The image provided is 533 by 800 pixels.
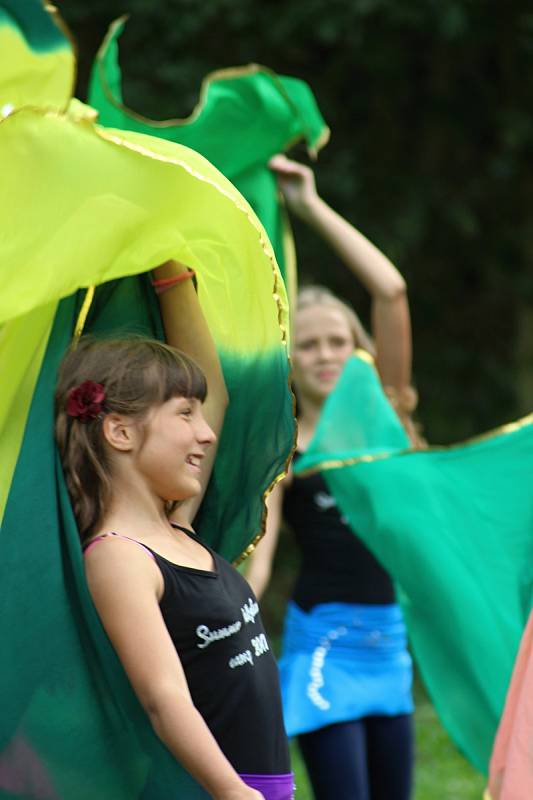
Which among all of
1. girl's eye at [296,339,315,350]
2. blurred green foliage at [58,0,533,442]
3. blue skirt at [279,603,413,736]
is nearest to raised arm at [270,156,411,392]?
girl's eye at [296,339,315,350]

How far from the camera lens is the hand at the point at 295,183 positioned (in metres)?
3.93

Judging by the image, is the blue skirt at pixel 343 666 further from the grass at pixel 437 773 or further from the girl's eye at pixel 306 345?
the grass at pixel 437 773

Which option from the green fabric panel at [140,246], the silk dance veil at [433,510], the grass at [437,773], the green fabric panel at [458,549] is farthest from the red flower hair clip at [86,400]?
the grass at [437,773]

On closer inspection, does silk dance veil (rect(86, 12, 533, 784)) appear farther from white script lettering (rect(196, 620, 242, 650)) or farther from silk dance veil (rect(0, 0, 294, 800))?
white script lettering (rect(196, 620, 242, 650))

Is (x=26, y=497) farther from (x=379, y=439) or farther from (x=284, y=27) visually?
(x=284, y=27)

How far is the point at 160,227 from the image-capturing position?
2416 mm

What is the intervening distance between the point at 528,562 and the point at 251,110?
146 cm

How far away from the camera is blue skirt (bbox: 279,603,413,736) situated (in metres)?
3.99

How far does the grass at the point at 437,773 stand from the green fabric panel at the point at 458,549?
2257mm

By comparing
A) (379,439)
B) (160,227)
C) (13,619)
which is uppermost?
(160,227)

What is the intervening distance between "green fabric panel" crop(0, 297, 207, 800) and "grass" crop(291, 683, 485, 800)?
152 inches

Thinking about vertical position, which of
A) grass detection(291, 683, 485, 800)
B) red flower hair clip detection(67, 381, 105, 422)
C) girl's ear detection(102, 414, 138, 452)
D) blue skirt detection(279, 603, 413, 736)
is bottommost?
grass detection(291, 683, 485, 800)

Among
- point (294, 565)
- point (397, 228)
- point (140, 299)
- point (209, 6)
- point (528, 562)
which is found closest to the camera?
point (140, 299)

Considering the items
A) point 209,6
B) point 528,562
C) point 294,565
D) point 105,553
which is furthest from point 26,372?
point 294,565
